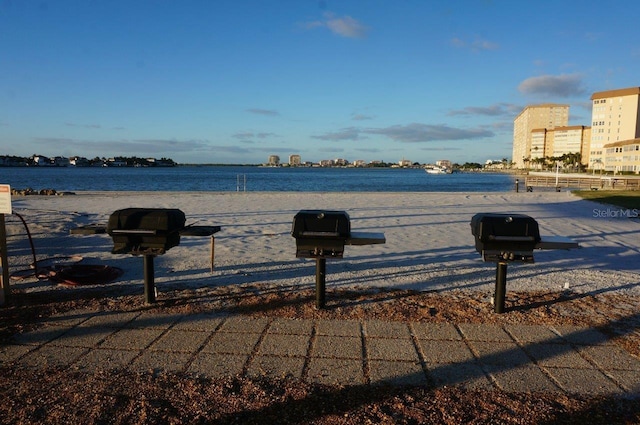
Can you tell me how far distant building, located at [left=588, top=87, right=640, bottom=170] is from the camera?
11575 centimetres

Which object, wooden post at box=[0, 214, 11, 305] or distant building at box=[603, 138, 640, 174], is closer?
wooden post at box=[0, 214, 11, 305]

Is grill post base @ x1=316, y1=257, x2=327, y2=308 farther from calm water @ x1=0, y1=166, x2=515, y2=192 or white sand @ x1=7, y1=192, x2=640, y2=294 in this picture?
calm water @ x1=0, y1=166, x2=515, y2=192

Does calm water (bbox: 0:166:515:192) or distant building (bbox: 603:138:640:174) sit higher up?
distant building (bbox: 603:138:640:174)

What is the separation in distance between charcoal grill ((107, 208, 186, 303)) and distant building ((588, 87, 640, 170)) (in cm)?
12600

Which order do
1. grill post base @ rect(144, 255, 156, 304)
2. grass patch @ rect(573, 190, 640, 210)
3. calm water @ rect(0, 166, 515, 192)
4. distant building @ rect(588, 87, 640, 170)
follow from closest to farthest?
grill post base @ rect(144, 255, 156, 304), grass patch @ rect(573, 190, 640, 210), calm water @ rect(0, 166, 515, 192), distant building @ rect(588, 87, 640, 170)

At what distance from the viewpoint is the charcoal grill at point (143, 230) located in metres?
4.66

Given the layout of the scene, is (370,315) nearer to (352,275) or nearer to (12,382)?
(352,275)

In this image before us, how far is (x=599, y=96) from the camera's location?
125 metres

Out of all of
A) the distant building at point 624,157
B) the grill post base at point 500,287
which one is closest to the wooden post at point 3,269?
the grill post base at point 500,287

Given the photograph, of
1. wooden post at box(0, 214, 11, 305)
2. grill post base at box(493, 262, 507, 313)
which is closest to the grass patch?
Answer: grill post base at box(493, 262, 507, 313)

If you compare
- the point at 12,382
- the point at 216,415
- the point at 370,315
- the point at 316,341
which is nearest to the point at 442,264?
the point at 370,315

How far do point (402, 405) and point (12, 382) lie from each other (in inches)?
106

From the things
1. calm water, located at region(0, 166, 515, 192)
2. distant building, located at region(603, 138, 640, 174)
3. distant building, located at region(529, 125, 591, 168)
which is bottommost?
calm water, located at region(0, 166, 515, 192)

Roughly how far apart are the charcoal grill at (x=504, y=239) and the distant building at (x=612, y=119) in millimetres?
124082
